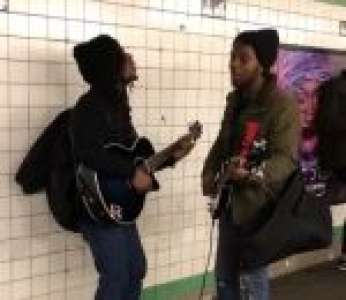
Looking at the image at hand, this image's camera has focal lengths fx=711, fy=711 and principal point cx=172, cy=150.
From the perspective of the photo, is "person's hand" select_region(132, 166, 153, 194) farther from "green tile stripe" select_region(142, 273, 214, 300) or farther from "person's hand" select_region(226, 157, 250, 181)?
"green tile stripe" select_region(142, 273, 214, 300)

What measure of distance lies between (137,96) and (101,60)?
80 cm

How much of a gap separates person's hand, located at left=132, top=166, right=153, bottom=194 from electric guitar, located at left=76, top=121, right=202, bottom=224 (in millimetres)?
26

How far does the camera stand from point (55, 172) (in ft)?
10.4

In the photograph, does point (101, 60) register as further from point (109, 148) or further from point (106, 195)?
point (106, 195)

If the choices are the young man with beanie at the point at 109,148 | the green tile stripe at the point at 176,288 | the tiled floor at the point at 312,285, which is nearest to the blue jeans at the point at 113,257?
the young man with beanie at the point at 109,148

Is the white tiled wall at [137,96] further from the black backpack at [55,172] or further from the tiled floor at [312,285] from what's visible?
the tiled floor at [312,285]

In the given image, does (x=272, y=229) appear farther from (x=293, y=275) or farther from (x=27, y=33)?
(x=293, y=275)

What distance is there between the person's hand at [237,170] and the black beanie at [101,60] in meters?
0.69

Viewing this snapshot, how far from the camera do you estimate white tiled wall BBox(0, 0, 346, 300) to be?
335 cm

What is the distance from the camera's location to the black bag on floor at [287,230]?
2.82m

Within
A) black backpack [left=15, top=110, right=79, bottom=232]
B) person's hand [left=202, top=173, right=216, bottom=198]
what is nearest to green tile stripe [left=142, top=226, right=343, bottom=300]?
black backpack [left=15, top=110, right=79, bottom=232]

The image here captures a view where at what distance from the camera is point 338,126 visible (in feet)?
16.4

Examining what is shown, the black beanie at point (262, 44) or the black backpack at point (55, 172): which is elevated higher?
the black beanie at point (262, 44)

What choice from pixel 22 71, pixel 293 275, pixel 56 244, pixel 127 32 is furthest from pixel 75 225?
pixel 293 275
